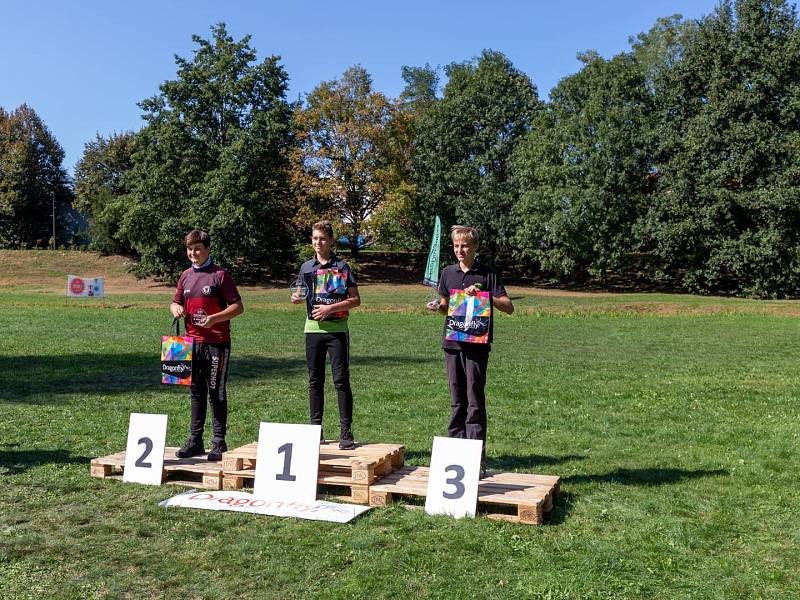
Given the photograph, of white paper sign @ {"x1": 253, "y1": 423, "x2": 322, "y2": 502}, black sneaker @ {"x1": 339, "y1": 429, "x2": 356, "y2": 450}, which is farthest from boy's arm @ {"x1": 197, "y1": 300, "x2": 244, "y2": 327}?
black sneaker @ {"x1": 339, "y1": 429, "x2": 356, "y2": 450}

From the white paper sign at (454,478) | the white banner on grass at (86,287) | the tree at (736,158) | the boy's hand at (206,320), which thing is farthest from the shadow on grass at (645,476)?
the tree at (736,158)

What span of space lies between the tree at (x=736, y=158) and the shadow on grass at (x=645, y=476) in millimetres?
32478

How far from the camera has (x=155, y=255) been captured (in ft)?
146

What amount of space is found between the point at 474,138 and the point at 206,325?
1655 inches

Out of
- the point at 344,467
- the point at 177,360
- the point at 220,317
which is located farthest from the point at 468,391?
the point at 177,360

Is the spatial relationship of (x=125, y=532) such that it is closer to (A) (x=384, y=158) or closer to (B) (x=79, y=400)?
(B) (x=79, y=400)

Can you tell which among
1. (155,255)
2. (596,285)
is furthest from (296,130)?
(596,285)

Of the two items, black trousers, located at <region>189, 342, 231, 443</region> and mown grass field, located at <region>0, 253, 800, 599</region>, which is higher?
black trousers, located at <region>189, 342, 231, 443</region>

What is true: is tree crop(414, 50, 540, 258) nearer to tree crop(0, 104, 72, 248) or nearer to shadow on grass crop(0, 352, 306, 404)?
tree crop(0, 104, 72, 248)

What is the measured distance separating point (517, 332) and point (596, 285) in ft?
79.9

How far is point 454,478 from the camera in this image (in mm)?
5316

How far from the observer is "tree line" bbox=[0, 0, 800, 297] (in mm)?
36375

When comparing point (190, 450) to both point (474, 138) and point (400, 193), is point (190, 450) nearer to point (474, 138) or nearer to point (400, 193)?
point (400, 193)

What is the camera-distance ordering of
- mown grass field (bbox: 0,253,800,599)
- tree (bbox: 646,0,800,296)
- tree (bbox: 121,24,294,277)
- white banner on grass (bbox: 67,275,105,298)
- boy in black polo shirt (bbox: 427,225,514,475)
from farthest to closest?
tree (bbox: 121,24,294,277) → tree (bbox: 646,0,800,296) → white banner on grass (bbox: 67,275,105,298) → boy in black polo shirt (bbox: 427,225,514,475) → mown grass field (bbox: 0,253,800,599)
